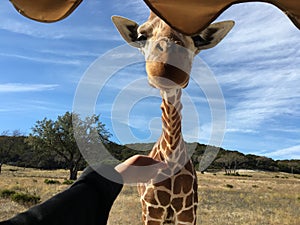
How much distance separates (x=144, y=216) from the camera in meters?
2.69

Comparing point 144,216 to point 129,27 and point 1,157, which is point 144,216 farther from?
point 1,157

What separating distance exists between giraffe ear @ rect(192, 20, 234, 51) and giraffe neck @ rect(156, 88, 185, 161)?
35 centimetres

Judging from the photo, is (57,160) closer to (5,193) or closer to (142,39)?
(5,193)

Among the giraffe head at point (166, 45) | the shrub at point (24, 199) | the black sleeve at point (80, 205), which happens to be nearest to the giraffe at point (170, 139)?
the giraffe head at point (166, 45)

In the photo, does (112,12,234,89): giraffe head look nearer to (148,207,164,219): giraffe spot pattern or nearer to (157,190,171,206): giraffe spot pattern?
(157,190,171,206): giraffe spot pattern

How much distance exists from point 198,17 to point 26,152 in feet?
113

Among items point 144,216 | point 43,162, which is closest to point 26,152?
point 43,162

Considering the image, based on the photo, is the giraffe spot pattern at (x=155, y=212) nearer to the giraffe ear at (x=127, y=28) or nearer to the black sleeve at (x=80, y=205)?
the giraffe ear at (x=127, y=28)

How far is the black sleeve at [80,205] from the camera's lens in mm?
861

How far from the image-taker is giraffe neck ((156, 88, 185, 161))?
2.71 meters

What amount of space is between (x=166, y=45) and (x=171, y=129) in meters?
0.70

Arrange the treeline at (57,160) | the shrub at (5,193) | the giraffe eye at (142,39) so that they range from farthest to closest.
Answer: the treeline at (57,160) → the shrub at (5,193) → the giraffe eye at (142,39)

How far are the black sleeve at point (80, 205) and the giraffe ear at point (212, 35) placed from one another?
1708 mm

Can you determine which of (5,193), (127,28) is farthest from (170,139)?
(5,193)
